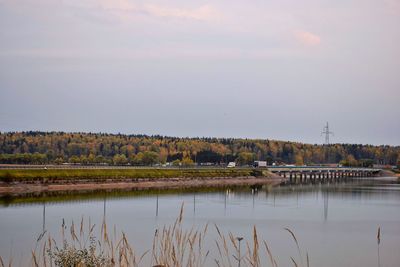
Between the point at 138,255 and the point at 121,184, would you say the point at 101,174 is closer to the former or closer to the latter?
the point at 121,184

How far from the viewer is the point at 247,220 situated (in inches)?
1547

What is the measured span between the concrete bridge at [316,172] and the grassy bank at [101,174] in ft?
96.6

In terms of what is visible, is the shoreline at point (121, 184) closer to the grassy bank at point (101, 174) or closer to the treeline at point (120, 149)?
the grassy bank at point (101, 174)

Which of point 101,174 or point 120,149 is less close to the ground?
point 120,149

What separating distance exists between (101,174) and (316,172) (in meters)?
86.3

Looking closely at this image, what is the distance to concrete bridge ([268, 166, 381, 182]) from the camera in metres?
132

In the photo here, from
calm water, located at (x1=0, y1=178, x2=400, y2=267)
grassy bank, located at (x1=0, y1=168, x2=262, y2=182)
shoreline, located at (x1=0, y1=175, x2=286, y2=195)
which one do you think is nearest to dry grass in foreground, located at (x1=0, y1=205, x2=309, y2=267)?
calm water, located at (x1=0, y1=178, x2=400, y2=267)

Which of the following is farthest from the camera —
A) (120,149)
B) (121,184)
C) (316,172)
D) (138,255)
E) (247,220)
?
(316,172)

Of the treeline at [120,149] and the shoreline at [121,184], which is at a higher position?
the treeline at [120,149]

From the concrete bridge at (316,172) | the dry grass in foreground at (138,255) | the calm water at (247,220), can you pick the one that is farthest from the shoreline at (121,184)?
the dry grass in foreground at (138,255)

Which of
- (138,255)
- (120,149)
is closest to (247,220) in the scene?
(138,255)

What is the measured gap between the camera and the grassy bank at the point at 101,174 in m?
62.9

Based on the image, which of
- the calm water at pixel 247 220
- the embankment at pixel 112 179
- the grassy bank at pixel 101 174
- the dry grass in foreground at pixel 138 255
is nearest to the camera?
the dry grass in foreground at pixel 138 255

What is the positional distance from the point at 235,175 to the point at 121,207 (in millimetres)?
58705
